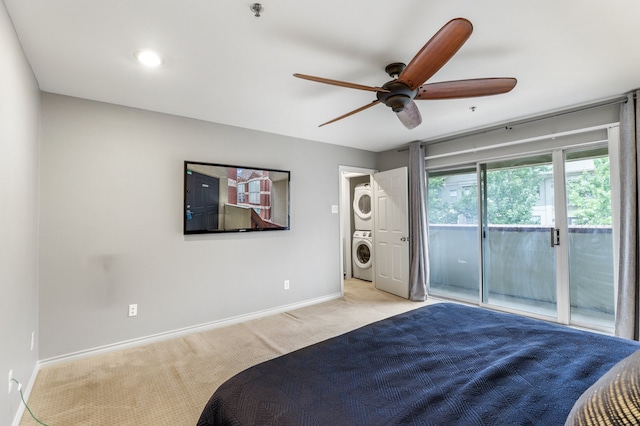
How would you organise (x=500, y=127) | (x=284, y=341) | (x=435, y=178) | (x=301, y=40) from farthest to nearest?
(x=435, y=178)
(x=500, y=127)
(x=284, y=341)
(x=301, y=40)

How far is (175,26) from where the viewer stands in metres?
1.76

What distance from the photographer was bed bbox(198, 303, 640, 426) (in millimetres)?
930

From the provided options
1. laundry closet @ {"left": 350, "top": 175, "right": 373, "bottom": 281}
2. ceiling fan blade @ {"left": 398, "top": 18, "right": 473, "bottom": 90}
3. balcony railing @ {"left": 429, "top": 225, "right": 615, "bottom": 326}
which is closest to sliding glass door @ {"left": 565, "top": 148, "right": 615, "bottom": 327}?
balcony railing @ {"left": 429, "top": 225, "right": 615, "bottom": 326}

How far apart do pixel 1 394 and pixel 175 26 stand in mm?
2260

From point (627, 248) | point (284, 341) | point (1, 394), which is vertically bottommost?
point (284, 341)

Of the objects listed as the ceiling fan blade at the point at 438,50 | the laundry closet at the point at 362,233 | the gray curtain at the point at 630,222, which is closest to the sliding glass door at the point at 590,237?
the gray curtain at the point at 630,222

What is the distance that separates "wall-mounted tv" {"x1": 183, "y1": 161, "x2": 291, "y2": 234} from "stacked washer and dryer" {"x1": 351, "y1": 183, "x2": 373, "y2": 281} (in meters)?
2.21

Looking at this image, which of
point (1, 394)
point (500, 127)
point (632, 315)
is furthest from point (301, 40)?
point (632, 315)

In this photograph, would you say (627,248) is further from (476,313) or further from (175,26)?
(175,26)

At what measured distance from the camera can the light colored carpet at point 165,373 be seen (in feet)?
6.21

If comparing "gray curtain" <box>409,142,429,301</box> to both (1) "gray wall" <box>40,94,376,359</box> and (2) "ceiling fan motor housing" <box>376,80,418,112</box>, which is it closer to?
(1) "gray wall" <box>40,94,376,359</box>

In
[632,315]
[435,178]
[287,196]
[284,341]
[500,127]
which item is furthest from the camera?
[435,178]

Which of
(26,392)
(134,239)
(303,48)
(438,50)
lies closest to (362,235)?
Result: (134,239)

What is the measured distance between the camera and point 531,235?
11.7ft
